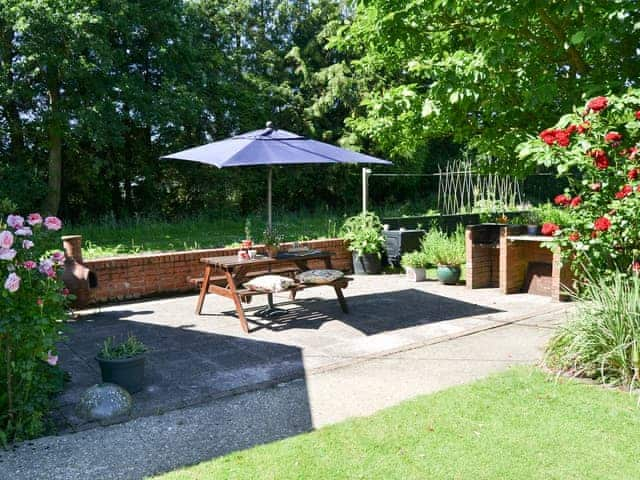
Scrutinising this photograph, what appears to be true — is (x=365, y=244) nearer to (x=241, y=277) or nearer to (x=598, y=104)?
(x=241, y=277)

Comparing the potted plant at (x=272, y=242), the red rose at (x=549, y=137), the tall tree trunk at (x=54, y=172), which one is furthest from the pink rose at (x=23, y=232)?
the tall tree trunk at (x=54, y=172)

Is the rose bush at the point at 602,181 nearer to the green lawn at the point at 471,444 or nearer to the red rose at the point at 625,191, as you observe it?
the red rose at the point at 625,191

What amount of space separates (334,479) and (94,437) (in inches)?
58.5

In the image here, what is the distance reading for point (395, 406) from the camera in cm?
360

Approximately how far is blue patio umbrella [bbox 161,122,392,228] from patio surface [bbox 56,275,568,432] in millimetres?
1702

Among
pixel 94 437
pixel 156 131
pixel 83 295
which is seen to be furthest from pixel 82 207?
pixel 94 437

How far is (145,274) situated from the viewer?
296 inches

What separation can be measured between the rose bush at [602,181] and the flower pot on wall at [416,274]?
390 cm

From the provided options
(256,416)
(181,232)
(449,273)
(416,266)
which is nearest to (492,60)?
(449,273)

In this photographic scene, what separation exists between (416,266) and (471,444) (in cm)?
543

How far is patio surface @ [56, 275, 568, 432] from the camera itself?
4188 mm

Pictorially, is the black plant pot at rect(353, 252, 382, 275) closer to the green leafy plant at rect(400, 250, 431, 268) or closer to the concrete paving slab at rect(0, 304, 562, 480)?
the green leafy plant at rect(400, 250, 431, 268)

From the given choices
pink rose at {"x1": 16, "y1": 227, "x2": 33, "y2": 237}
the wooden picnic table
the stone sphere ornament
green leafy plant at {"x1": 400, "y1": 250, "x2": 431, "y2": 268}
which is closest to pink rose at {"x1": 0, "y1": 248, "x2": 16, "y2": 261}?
pink rose at {"x1": 16, "y1": 227, "x2": 33, "y2": 237}

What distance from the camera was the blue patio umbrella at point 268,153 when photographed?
5.69 metres
